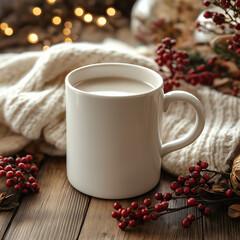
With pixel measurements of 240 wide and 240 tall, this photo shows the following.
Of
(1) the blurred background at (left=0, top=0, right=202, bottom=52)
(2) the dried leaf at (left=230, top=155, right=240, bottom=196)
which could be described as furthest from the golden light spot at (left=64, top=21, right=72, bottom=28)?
(2) the dried leaf at (left=230, top=155, right=240, bottom=196)

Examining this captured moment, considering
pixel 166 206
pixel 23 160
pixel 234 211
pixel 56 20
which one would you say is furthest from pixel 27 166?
pixel 56 20

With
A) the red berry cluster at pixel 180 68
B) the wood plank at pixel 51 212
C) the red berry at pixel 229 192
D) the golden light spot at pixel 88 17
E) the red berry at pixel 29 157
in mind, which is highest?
the red berry cluster at pixel 180 68

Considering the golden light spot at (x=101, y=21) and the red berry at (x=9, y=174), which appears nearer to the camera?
the red berry at (x=9, y=174)

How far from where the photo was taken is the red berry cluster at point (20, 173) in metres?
0.70

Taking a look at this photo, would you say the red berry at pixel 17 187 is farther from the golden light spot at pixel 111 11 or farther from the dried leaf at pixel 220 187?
the golden light spot at pixel 111 11

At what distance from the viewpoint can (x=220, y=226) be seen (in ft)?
2.13

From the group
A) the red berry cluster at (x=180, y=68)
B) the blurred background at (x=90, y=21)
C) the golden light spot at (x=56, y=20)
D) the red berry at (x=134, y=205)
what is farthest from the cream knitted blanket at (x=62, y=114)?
the golden light spot at (x=56, y=20)

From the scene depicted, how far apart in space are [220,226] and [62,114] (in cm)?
38

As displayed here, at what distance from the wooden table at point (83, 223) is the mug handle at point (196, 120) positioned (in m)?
0.09

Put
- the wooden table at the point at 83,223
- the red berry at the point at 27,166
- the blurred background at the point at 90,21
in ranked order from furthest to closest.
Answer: the blurred background at the point at 90,21
the red berry at the point at 27,166
the wooden table at the point at 83,223

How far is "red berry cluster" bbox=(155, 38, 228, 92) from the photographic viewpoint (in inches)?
32.2

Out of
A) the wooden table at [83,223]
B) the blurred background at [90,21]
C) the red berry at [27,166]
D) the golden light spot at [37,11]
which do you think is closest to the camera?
the wooden table at [83,223]

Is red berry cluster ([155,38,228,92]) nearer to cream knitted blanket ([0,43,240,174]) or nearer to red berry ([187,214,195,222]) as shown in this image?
cream knitted blanket ([0,43,240,174])

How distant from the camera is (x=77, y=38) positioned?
1.33m
